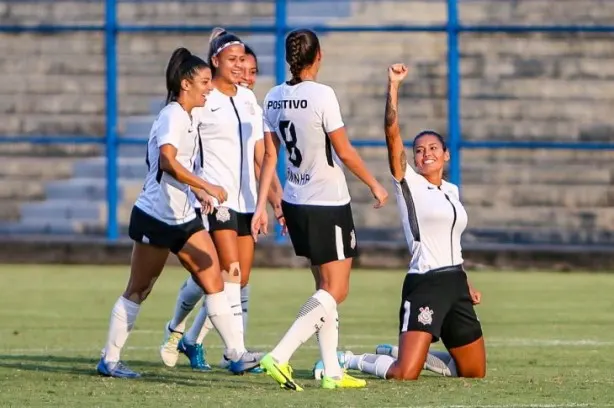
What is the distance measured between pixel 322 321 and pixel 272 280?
8.46 meters

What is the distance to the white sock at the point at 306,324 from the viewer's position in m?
8.95

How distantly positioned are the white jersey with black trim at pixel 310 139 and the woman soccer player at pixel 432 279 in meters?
0.46

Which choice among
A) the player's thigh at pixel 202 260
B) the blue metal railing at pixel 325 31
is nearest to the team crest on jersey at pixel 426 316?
the player's thigh at pixel 202 260

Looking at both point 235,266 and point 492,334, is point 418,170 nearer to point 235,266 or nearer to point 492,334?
point 235,266

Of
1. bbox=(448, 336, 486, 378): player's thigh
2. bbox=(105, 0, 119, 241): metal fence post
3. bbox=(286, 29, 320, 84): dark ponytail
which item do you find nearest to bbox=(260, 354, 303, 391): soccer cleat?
bbox=(448, 336, 486, 378): player's thigh

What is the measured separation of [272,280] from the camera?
57.9 ft

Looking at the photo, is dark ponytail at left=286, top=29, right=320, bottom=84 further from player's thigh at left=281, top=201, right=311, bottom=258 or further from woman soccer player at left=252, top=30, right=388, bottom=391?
player's thigh at left=281, top=201, right=311, bottom=258

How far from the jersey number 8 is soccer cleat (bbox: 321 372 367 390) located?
1.20m

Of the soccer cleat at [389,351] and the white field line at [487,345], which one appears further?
the white field line at [487,345]

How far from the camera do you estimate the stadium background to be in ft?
48.9

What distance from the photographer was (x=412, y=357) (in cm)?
958

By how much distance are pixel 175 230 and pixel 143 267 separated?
313 mm

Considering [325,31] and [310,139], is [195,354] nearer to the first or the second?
[310,139]

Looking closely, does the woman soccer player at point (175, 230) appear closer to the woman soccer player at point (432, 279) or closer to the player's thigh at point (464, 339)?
the woman soccer player at point (432, 279)
